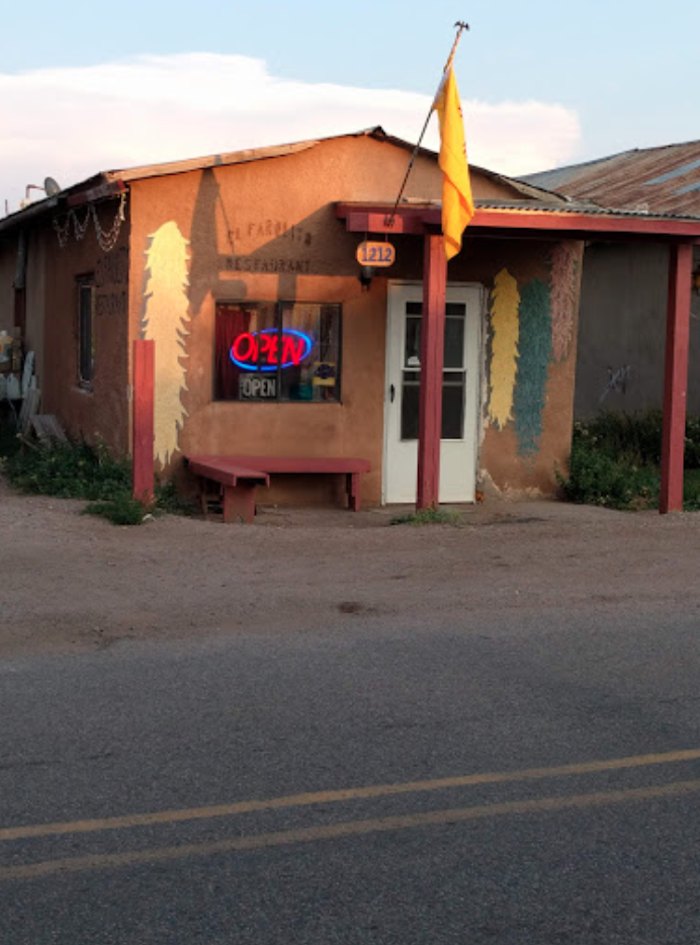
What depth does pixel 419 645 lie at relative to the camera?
7.81 metres

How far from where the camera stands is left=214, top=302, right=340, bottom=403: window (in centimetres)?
1407

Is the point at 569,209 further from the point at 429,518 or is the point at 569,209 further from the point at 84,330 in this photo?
the point at 84,330

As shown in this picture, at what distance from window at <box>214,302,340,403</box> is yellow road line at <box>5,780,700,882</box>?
30.4 feet

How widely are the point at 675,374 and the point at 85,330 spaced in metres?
6.79

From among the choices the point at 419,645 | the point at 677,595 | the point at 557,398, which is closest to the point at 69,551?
the point at 419,645

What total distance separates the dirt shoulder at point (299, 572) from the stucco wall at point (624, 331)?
244 inches

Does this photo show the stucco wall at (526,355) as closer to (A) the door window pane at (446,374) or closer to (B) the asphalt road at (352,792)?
(A) the door window pane at (446,374)

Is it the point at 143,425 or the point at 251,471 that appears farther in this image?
the point at 251,471

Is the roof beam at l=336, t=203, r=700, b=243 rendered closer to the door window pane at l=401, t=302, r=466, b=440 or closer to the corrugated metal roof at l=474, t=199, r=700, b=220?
the corrugated metal roof at l=474, t=199, r=700, b=220

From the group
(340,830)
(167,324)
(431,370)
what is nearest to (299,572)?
(431,370)

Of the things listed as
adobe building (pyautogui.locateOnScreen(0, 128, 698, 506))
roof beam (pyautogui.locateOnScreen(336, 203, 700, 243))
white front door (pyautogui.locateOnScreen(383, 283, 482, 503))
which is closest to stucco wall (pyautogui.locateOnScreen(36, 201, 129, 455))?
adobe building (pyautogui.locateOnScreen(0, 128, 698, 506))

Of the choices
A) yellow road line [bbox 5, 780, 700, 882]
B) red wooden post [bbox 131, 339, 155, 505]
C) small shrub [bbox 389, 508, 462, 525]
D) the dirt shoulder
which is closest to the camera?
yellow road line [bbox 5, 780, 700, 882]

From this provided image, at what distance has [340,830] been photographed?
493 centimetres

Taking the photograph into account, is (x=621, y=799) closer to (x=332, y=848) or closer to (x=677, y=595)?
(x=332, y=848)
